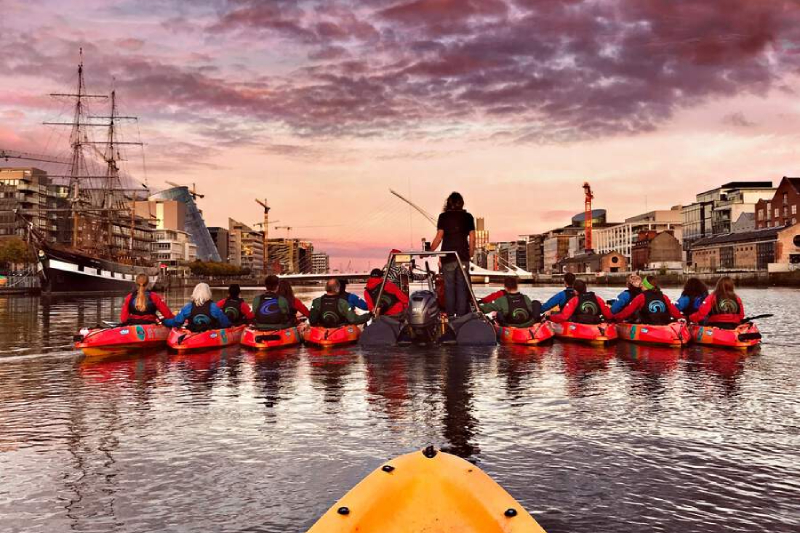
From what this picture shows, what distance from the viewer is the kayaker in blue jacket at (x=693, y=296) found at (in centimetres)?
2231

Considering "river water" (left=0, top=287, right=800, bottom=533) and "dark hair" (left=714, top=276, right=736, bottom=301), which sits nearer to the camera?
"river water" (left=0, top=287, right=800, bottom=533)

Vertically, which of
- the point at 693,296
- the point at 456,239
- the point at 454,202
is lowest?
the point at 693,296

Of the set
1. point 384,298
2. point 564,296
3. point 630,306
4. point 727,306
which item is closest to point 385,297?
point 384,298

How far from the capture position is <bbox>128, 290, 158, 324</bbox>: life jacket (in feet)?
68.3

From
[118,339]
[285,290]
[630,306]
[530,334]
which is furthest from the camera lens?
[630,306]

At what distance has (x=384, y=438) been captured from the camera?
9.23 metres

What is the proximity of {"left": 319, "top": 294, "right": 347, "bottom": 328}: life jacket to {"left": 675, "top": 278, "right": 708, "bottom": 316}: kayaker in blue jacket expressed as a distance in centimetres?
1076

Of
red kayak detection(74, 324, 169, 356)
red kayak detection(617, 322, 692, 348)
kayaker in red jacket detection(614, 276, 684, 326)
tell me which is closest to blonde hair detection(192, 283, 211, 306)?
red kayak detection(74, 324, 169, 356)

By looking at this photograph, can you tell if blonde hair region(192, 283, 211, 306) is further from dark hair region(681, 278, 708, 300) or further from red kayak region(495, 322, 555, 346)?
dark hair region(681, 278, 708, 300)

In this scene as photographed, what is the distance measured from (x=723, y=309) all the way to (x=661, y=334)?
184 centimetres

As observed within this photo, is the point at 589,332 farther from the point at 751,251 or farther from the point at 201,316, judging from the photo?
the point at 751,251

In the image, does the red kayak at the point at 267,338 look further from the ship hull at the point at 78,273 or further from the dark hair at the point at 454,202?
the ship hull at the point at 78,273

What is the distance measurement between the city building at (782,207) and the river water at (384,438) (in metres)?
136

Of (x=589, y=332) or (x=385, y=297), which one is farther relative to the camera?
(x=589, y=332)
